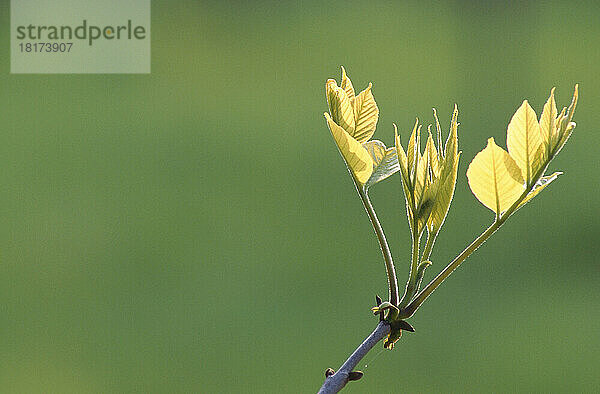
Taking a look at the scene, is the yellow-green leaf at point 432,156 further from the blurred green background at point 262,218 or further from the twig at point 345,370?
the blurred green background at point 262,218

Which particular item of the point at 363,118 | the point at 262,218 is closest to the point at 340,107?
the point at 363,118

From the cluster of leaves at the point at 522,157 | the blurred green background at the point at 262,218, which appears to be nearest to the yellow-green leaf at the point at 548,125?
the cluster of leaves at the point at 522,157

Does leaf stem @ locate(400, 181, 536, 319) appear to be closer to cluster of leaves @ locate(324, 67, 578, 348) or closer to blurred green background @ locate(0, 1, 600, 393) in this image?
cluster of leaves @ locate(324, 67, 578, 348)

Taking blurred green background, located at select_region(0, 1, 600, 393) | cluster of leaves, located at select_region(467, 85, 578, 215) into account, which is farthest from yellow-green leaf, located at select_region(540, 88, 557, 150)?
blurred green background, located at select_region(0, 1, 600, 393)

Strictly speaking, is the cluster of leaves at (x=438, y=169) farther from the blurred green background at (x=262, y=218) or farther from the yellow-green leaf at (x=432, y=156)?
the blurred green background at (x=262, y=218)

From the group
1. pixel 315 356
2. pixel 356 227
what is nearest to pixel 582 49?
pixel 356 227

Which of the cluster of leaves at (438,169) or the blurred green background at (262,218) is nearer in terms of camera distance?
the cluster of leaves at (438,169)

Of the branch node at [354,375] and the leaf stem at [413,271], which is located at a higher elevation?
the leaf stem at [413,271]
